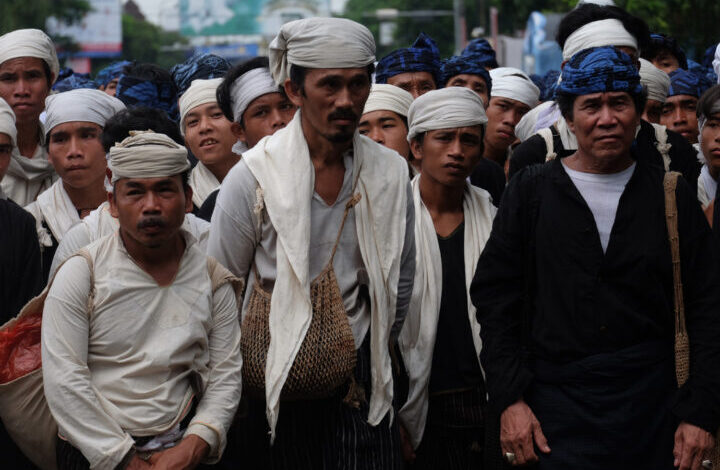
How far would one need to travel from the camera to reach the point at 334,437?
446cm

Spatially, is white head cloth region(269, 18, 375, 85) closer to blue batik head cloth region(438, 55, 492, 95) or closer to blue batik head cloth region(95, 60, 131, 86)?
blue batik head cloth region(438, 55, 492, 95)

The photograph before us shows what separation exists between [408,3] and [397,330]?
2852 inches

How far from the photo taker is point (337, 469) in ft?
14.5

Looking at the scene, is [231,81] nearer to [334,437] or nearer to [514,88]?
[334,437]

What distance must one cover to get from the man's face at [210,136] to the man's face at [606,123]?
2.61 m

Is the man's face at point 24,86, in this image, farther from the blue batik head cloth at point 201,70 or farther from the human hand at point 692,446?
the human hand at point 692,446

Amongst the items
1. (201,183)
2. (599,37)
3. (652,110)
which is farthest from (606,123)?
(201,183)

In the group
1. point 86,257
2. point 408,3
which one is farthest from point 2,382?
point 408,3

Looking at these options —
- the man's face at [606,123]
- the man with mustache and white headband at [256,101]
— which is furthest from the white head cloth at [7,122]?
the man's face at [606,123]

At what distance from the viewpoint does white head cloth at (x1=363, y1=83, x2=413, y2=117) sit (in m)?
6.49

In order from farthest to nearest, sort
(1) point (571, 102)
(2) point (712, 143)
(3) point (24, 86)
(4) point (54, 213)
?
(3) point (24, 86) → (4) point (54, 213) → (2) point (712, 143) → (1) point (571, 102)

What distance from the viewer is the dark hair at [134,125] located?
16.9ft

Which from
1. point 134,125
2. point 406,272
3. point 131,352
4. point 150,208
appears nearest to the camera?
point 131,352

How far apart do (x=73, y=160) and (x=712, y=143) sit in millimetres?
3177
